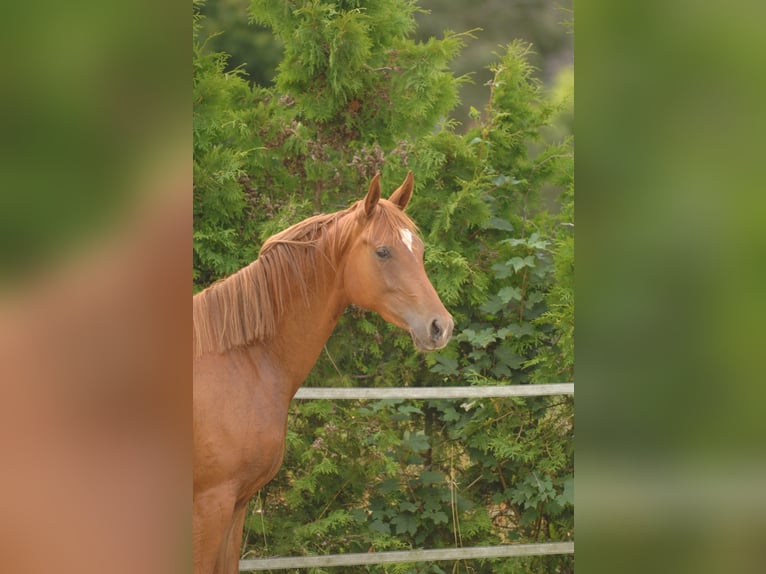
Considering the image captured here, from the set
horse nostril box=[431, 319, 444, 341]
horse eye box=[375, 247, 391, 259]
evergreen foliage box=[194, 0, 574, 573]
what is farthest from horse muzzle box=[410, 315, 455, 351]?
evergreen foliage box=[194, 0, 574, 573]

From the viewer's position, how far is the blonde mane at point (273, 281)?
178 cm

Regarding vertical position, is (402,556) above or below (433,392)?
below

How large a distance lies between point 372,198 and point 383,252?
0.45 ft

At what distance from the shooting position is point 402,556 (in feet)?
7.78

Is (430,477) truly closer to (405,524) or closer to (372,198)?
(405,524)
